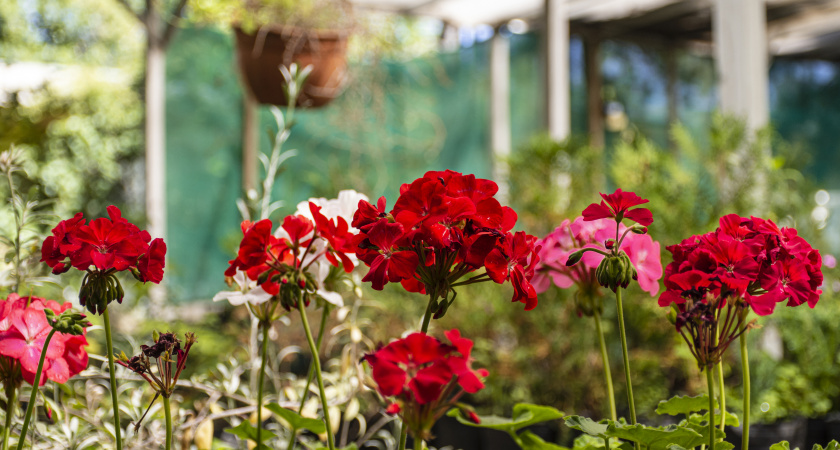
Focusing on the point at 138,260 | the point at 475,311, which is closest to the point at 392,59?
the point at 475,311

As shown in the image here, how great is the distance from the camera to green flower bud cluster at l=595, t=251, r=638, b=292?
26.5 inches

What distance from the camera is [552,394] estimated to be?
96.1 inches

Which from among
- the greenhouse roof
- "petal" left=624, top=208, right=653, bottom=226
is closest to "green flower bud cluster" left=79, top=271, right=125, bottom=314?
"petal" left=624, top=208, right=653, bottom=226

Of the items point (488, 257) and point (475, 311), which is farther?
point (475, 311)

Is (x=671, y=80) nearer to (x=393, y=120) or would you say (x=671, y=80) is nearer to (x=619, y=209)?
(x=393, y=120)

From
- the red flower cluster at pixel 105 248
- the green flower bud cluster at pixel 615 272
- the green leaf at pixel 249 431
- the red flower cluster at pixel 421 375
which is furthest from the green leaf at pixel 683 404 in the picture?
the red flower cluster at pixel 105 248

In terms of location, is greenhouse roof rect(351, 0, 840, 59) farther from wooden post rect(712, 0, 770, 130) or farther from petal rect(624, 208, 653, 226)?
petal rect(624, 208, 653, 226)

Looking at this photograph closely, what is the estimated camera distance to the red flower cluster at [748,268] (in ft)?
2.24

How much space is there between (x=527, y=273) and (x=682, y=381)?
2379mm

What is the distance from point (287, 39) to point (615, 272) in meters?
2.25

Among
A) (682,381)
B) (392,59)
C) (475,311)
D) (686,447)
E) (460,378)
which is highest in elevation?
(392,59)

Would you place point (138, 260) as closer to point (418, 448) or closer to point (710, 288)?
point (418, 448)

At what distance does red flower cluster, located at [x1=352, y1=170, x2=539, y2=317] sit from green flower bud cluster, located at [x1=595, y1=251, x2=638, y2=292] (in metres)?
0.07

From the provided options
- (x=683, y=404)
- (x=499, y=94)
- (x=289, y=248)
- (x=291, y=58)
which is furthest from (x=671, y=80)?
(x=289, y=248)
